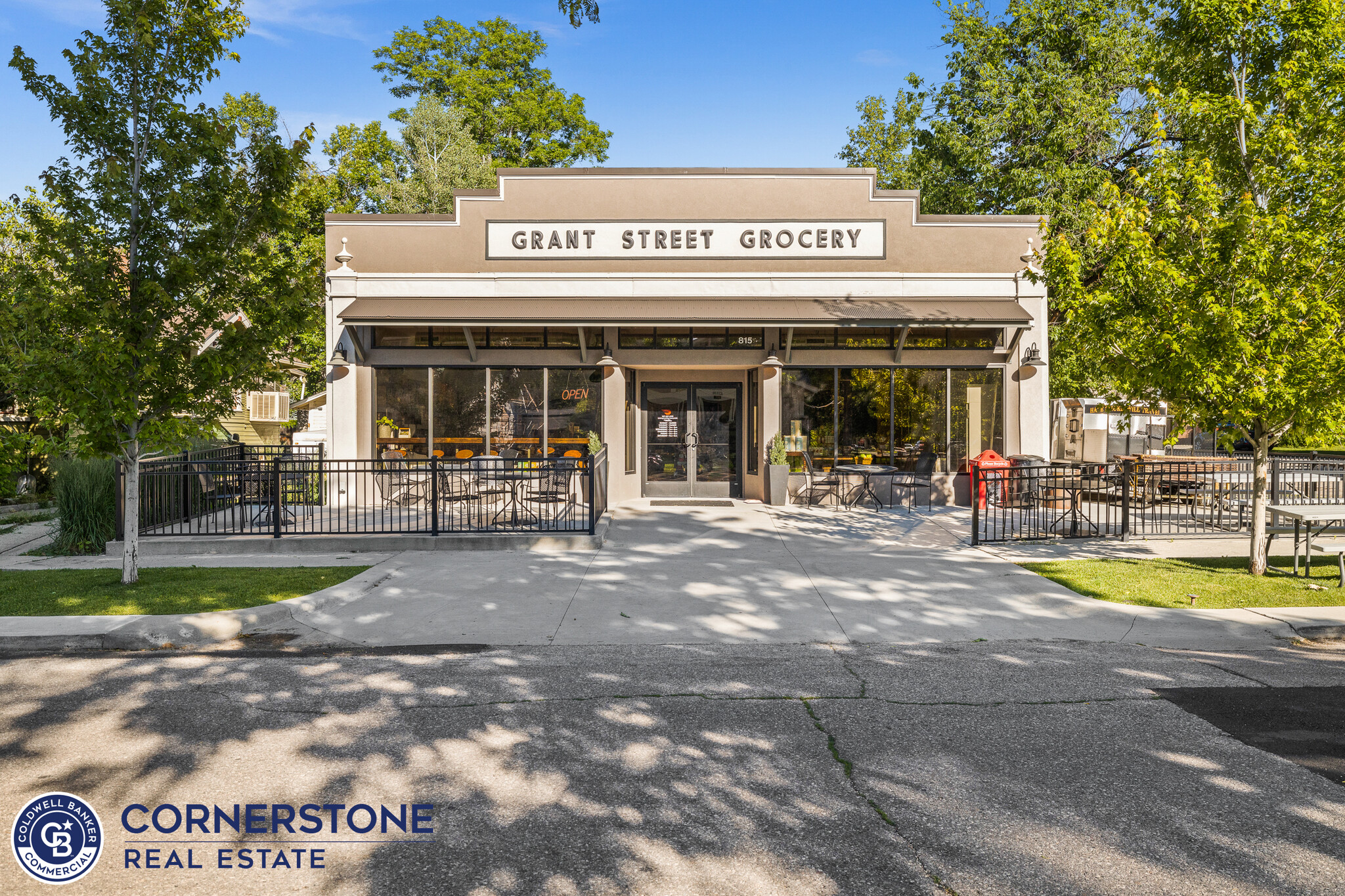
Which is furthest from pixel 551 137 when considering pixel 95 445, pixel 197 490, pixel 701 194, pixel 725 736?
pixel 725 736

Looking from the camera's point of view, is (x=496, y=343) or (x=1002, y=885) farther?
(x=496, y=343)

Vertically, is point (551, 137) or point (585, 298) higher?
point (551, 137)

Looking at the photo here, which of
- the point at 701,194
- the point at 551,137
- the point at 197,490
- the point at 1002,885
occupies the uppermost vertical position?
the point at 551,137

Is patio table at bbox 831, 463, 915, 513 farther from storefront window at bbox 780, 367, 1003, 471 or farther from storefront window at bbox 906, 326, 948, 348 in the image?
storefront window at bbox 906, 326, 948, 348

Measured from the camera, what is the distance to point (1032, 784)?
439cm

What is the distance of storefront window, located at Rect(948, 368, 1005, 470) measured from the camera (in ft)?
56.4

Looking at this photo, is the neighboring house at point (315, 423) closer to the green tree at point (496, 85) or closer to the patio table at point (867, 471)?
the patio table at point (867, 471)

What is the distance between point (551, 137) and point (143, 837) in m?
40.9

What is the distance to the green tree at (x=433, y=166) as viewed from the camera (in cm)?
3016

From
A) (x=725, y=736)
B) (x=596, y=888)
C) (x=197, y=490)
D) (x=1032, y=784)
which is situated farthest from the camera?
(x=197, y=490)

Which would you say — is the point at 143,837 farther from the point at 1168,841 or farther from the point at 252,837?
the point at 1168,841

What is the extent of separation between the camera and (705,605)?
339 inches

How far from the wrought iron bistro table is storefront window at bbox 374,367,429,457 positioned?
896 centimetres

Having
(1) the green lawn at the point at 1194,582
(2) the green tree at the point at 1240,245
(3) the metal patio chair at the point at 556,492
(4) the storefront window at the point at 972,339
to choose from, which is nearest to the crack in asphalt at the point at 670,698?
(1) the green lawn at the point at 1194,582
